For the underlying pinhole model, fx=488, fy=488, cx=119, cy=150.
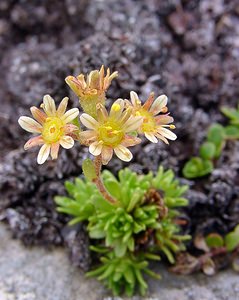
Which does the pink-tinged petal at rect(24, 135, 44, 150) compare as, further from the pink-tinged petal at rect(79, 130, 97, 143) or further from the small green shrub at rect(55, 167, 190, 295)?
the small green shrub at rect(55, 167, 190, 295)

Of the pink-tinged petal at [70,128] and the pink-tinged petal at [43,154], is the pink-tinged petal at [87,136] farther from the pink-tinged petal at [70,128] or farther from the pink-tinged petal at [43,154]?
the pink-tinged petal at [43,154]

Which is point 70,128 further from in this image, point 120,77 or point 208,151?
point 208,151

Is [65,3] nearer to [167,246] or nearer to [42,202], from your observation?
[42,202]

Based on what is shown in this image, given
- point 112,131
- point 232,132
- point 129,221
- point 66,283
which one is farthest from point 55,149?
point 232,132

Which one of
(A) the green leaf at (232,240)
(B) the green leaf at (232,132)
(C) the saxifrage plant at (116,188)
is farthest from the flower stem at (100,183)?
(B) the green leaf at (232,132)

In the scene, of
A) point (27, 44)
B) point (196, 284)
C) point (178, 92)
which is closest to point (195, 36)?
point (178, 92)
